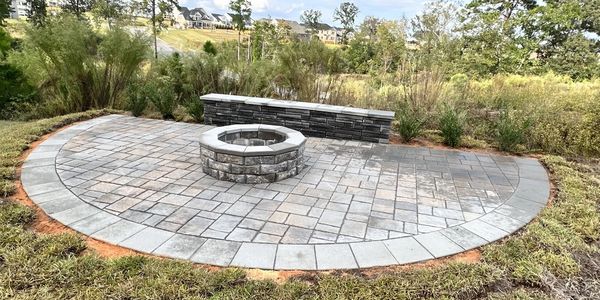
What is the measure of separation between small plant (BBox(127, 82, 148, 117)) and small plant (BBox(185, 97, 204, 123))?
2.78 feet

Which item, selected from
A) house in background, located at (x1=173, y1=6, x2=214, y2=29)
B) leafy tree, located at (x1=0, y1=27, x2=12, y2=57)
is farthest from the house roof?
leafy tree, located at (x1=0, y1=27, x2=12, y2=57)

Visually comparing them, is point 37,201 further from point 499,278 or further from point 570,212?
point 570,212

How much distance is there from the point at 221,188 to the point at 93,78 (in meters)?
4.93

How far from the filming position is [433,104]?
6.46 meters

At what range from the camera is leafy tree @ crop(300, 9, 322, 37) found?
94.3ft

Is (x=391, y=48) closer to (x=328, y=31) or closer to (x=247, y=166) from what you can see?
(x=247, y=166)

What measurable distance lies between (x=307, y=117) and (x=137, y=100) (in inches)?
126

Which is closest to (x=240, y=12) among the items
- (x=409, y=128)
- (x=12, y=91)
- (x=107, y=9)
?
(x=107, y=9)

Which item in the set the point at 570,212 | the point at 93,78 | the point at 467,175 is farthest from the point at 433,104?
the point at 93,78

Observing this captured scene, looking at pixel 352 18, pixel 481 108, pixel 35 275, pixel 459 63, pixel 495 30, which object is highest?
pixel 352 18

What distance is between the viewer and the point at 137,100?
20.7 ft

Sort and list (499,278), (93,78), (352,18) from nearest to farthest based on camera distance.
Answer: (499,278) < (93,78) < (352,18)

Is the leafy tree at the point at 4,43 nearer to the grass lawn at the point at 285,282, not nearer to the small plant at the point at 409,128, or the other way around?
the grass lawn at the point at 285,282

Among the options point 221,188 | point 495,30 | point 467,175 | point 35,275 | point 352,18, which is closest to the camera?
point 35,275
